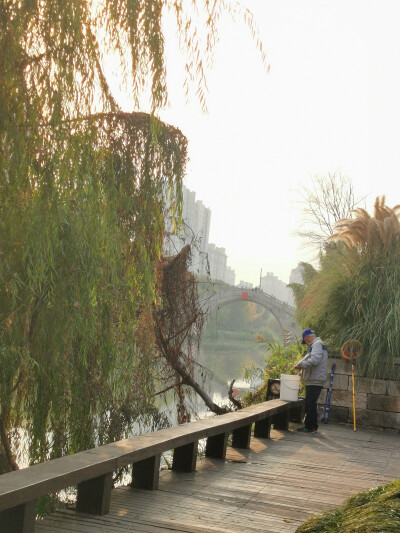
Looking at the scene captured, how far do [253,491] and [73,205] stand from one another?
8.93ft

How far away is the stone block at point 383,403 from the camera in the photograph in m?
10.7

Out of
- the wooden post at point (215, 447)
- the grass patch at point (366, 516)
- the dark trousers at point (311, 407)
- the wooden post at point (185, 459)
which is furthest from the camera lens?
the dark trousers at point (311, 407)

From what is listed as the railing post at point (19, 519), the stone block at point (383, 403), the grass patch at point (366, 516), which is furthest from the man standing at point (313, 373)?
the railing post at point (19, 519)

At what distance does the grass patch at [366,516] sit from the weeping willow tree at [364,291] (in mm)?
6942

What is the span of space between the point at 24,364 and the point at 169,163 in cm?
286

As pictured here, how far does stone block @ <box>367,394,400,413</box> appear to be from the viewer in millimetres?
10672

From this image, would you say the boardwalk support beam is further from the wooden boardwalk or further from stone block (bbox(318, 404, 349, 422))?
stone block (bbox(318, 404, 349, 422))

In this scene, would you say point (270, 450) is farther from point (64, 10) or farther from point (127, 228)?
point (64, 10)

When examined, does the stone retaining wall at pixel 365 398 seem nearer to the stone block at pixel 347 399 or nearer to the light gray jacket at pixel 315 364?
the stone block at pixel 347 399

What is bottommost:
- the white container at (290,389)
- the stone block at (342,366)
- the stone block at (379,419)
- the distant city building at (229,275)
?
the stone block at (379,419)

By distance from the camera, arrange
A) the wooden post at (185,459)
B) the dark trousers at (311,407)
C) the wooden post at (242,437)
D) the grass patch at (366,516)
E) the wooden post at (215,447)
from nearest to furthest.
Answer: the grass patch at (366,516), the wooden post at (185,459), the wooden post at (215,447), the wooden post at (242,437), the dark trousers at (311,407)

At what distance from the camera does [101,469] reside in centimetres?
463

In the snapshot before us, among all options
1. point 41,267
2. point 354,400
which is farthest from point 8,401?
point 354,400

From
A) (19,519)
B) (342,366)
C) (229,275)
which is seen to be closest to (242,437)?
(342,366)
